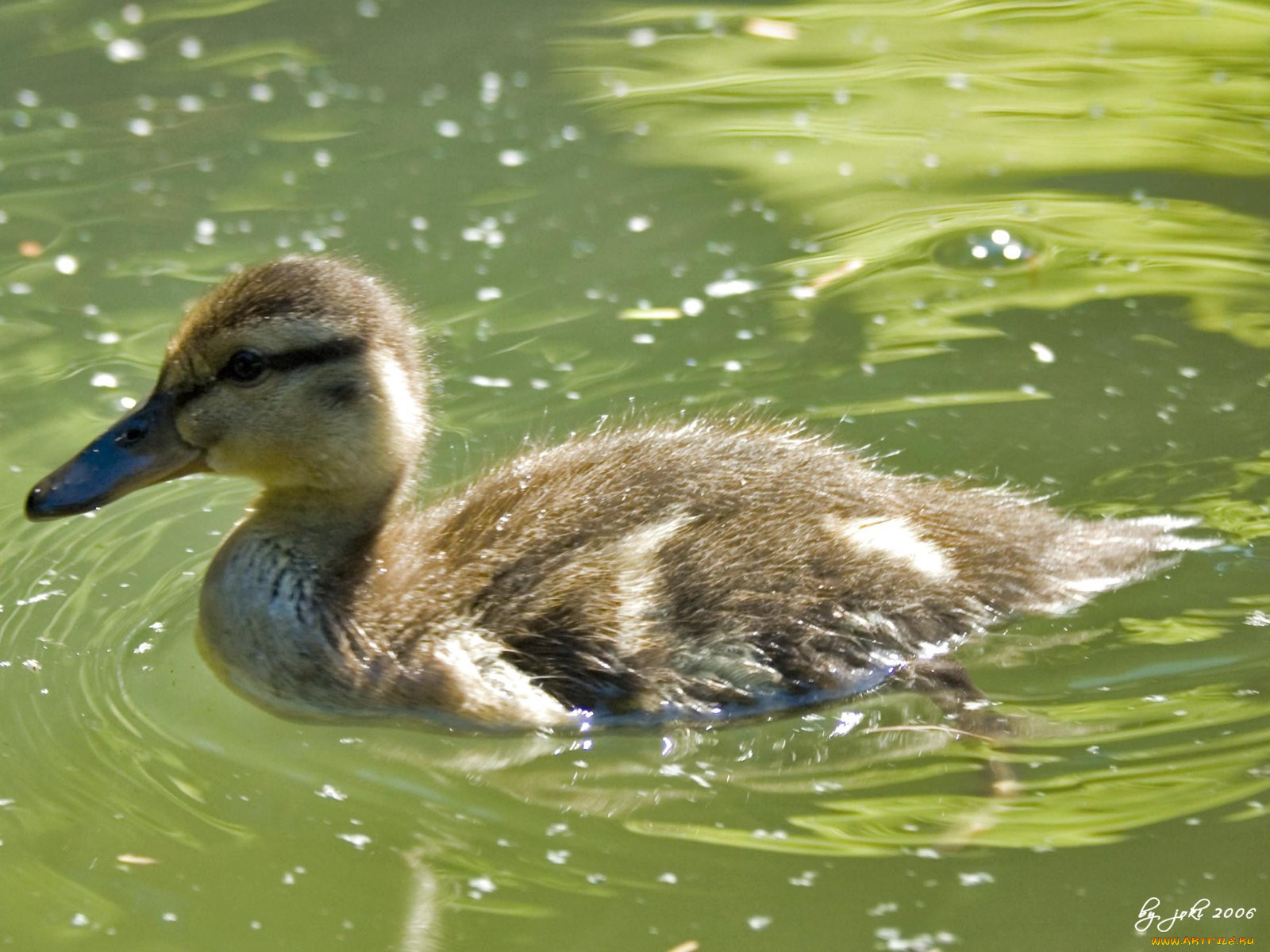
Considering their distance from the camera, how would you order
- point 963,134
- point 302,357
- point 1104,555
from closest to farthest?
1. point 302,357
2. point 1104,555
3. point 963,134

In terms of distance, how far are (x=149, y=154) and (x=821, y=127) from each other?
2.56 meters

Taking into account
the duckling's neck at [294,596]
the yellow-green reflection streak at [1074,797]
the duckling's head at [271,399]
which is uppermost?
the duckling's head at [271,399]

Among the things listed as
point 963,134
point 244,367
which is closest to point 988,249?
point 963,134

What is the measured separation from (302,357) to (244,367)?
135 millimetres

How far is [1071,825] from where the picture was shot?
341 cm

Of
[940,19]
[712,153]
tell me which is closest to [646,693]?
[712,153]

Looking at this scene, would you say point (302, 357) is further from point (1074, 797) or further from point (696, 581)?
point (1074, 797)

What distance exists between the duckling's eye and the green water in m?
0.70

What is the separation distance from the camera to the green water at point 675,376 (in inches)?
130

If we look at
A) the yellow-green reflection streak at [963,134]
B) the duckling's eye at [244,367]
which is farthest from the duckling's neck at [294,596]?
the yellow-green reflection streak at [963,134]

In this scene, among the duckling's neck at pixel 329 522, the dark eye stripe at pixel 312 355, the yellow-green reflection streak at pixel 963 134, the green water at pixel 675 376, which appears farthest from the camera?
the yellow-green reflection streak at pixel 963 134

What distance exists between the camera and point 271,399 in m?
3.93

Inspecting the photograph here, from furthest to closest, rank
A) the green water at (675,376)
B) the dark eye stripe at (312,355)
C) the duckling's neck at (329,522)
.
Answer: the duckling's neck at (329,522)
the dark eye stripe at (312,355)
the green water at (675,376)

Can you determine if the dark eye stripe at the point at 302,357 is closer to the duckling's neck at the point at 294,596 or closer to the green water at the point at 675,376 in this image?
→ the duckling's neck at the point at 294,596
